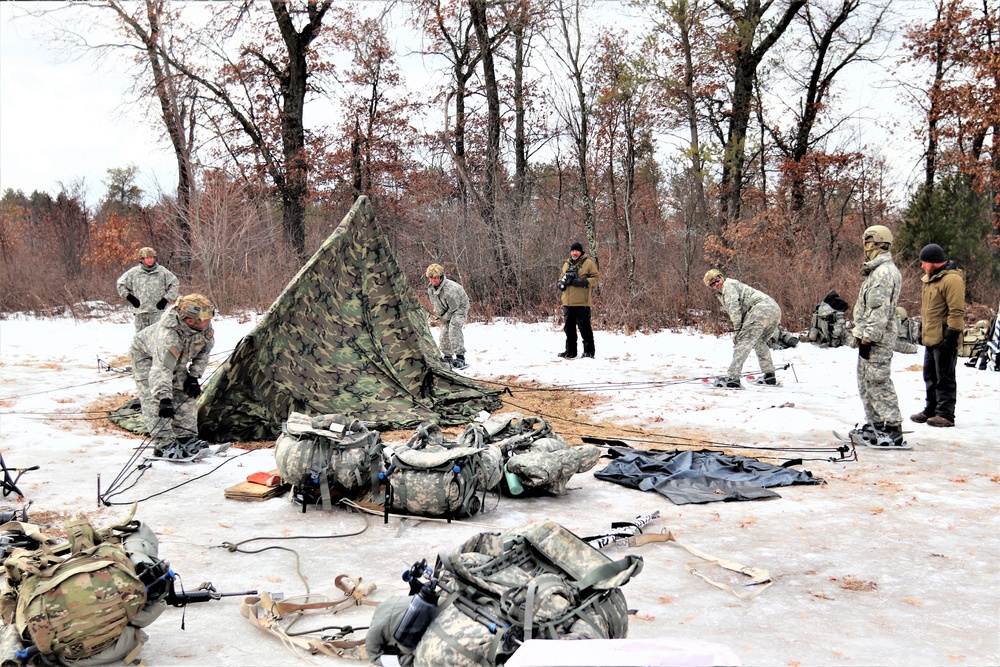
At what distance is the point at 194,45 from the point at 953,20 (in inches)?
840

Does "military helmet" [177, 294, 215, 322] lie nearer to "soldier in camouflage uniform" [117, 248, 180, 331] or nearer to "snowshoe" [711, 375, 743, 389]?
"soldier in camouflage uniform" [117, 248, 180, 331]

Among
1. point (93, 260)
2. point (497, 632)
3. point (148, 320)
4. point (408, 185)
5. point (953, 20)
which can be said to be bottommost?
point (497, 632)

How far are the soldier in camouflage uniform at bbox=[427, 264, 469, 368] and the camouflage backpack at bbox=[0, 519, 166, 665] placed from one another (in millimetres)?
8923

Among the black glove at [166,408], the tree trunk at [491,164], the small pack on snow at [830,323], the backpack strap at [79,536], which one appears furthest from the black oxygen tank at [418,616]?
the tree trunk at [491,164]

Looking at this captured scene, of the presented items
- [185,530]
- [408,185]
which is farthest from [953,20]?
[185,530]

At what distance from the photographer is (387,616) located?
3193 millimetres

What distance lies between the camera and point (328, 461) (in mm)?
5551

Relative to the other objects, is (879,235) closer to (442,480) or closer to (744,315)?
(744,315)

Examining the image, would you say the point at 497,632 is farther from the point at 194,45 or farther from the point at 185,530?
the point at 194,45

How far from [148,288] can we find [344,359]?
13.0ft

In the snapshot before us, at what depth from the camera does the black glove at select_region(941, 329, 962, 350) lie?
8.02 meters

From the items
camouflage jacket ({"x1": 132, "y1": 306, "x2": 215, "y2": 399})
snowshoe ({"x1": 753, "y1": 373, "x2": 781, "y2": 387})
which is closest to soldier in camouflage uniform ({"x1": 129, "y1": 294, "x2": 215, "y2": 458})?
camouflage jacket ({"x1": 132, "y1": 306, "x2": 215, "y2": 399})

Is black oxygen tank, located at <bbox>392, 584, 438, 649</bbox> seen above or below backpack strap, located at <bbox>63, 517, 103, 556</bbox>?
below

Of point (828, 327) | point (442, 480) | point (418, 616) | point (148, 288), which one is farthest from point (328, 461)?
point (828, 327)
